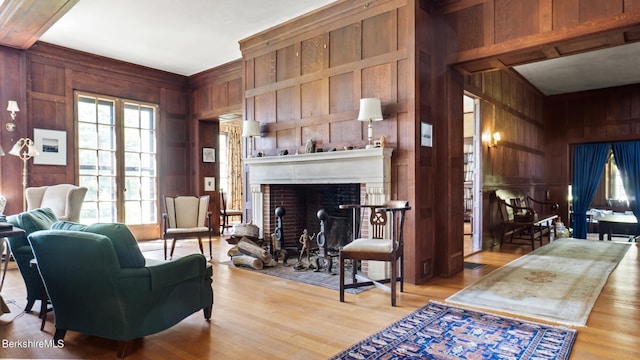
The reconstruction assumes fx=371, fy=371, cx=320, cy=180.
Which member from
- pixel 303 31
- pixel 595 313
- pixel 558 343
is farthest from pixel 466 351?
pixel 303 31

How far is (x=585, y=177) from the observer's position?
9.14m

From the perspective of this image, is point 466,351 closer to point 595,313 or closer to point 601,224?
point 595,313

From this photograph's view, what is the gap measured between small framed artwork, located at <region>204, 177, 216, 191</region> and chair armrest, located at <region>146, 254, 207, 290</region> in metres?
5.23

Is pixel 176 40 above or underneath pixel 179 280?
above

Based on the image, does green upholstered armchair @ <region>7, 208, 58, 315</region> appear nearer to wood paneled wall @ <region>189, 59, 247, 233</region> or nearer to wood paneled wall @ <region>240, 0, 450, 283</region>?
wood paneled wall @ <region>240, 0, 450, 283</region>

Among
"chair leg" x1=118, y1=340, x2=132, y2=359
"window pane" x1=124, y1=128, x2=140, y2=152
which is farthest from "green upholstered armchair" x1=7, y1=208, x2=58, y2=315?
"window pane" x1=124, y1=128, x2=140, y2=152

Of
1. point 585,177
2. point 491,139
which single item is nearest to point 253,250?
point 491,139

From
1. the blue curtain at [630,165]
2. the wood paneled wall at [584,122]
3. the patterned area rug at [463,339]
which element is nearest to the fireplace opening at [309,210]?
the patterned area rug at [463,339]

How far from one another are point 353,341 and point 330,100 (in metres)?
3.07

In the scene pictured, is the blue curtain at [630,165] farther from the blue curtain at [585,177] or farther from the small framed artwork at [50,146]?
the small framed artwork at [50,146]

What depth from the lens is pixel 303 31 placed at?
505 centimetres

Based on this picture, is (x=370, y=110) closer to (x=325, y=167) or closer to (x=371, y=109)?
(x=371, y=109)

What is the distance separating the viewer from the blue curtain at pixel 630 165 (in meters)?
8.62

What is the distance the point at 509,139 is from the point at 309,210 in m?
4.23
